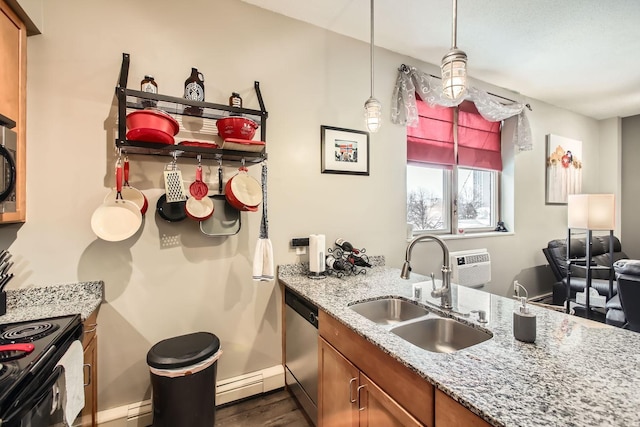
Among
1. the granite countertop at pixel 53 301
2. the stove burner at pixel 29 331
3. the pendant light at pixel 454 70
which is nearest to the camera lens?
the stove burner at pixel 29 331

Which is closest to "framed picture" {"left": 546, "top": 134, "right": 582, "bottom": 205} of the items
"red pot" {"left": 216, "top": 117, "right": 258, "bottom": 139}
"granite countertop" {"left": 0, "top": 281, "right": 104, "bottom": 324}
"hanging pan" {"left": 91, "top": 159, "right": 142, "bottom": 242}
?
"red pot" {"left": 216, "top": 117, "right": 258, "bottom": 139}

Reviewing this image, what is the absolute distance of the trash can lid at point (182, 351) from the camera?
140 centimetres

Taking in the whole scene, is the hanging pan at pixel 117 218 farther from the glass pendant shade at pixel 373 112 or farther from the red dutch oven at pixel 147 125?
the glass pendant shade at pixel 373 112

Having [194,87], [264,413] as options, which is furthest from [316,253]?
[194,87]

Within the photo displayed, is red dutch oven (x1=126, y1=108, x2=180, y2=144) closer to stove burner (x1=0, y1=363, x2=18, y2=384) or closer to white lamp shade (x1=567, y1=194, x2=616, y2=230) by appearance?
stove burner (x1=0, y1=363, x2=18, y2=384)

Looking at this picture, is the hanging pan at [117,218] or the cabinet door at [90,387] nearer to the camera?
the cabinet door at [90,387]

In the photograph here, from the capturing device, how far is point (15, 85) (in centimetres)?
137

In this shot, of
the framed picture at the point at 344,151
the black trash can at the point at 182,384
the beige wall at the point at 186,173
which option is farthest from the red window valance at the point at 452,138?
the black trash can at the point at 182,384

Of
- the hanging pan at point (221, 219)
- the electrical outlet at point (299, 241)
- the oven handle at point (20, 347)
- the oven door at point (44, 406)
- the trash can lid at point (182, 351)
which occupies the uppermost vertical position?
the hanging pan at point (221, 219)

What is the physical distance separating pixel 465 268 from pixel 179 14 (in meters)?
3.13

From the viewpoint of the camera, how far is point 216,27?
188cm

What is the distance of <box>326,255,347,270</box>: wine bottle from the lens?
2.07 m

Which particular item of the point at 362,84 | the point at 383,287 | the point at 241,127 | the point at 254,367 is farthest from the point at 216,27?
the point at 254,367

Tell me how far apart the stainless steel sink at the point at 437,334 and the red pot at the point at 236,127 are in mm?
1349
